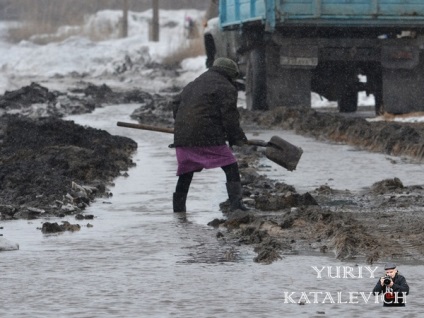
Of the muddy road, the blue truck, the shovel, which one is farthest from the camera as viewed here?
the blue truck

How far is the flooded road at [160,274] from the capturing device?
7371 millimetres

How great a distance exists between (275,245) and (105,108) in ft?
71.6

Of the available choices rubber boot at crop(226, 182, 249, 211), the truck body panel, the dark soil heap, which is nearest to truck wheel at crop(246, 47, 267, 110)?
the truck body panel

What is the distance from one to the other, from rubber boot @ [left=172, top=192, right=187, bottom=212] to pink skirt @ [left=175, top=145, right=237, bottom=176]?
11.7 inches

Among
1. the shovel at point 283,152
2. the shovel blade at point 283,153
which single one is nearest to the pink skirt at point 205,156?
the shovel at point 283,152

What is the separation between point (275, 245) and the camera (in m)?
9.59

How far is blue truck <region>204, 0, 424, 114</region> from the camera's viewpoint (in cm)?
2142

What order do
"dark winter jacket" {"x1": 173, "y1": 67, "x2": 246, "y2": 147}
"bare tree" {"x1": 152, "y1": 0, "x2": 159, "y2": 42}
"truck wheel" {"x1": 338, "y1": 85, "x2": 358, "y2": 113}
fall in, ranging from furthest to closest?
"bare tree" {"x1": 152, "y1": 0, "x2": 159, "y2": 42}, "truck wheel" {"x1": 338, "y1": 85, "x2": 358, "y2": 113}, "dark winter jacket" {"x1": 173, "y1": 67, "x2": 246, "y2": 147}

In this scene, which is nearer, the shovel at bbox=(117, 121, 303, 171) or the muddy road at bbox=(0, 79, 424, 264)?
the muddy road at bbox=(0, 79, 424, 264)

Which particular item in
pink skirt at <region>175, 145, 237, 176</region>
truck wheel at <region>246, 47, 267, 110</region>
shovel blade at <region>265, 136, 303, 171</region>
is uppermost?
pink skirt at <region>175, 145, 237, 176</region>

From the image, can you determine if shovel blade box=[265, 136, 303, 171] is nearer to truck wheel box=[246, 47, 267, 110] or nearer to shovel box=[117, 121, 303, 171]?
shovel box=[117, 121, 303, 171]

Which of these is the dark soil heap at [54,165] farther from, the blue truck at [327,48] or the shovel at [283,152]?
the blue truck at [327,48]

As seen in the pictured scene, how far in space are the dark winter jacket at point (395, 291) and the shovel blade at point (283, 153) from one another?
5.33 meters

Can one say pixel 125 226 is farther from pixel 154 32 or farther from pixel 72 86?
pixel 154 32
